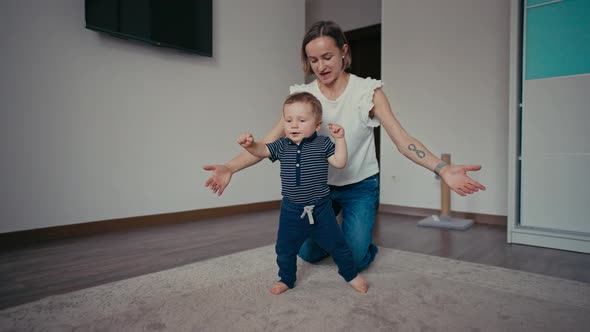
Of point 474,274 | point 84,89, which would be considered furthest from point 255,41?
point 474,274

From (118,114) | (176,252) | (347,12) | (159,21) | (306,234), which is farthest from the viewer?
(347,12)

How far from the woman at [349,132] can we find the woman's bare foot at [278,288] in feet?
1.26

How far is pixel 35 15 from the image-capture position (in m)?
2.42

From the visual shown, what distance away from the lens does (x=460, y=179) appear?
1.23 metres

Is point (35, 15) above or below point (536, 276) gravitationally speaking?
above

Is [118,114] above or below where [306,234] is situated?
above

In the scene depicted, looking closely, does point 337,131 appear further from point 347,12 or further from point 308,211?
point 347,12

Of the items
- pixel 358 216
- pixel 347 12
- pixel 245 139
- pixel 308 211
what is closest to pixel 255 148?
pixel 245 139

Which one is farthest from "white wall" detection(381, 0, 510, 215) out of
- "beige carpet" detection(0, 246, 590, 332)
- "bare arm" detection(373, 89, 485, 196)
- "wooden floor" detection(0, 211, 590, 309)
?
"bare arm" detection(373, 89, 485, 196)

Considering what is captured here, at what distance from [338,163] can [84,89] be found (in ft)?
7.00

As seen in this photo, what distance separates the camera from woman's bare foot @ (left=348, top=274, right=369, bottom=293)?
1.46 m

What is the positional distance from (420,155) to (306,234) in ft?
1.74

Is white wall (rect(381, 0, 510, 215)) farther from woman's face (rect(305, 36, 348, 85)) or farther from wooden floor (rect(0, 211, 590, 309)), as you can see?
woman's face (rect(305, 36, 348, 85))

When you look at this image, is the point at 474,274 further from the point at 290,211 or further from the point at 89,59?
the point at 89,59
